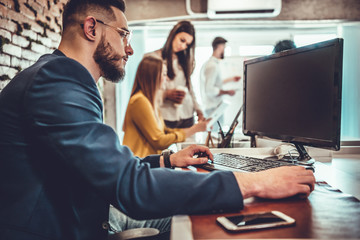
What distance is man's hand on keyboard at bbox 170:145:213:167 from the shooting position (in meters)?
1.15

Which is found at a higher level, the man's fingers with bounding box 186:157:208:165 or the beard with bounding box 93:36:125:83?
the beard with bounding box 93:36:125:83

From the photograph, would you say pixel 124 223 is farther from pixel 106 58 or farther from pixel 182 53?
pixel 182 53

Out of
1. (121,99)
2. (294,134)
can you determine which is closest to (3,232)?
(294,134)

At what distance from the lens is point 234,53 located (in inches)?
183

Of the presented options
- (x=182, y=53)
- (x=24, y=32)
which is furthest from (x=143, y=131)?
(x=182, y=53)

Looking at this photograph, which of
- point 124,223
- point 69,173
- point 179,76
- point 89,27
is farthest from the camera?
point 179,76

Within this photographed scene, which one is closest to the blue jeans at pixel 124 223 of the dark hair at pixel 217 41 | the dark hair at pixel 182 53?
the dark hair at pixel 182 53

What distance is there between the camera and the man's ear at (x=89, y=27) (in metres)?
1.06

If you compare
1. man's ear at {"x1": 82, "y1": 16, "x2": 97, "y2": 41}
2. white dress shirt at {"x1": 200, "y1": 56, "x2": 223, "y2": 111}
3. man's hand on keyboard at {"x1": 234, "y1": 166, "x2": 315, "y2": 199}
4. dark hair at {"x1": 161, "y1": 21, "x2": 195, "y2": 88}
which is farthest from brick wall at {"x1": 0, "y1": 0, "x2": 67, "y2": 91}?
white dress shirt at {"x1": 200, "y1": 56, "x2": 223, "y2": 111}

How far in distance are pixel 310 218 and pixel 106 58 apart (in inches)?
32.5

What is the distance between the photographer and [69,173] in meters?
0.76

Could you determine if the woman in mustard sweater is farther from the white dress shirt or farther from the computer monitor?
the white dress shirt

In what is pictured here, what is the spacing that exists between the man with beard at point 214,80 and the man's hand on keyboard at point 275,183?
348 cm

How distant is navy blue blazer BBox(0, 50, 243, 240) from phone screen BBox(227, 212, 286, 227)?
0.06 meters
